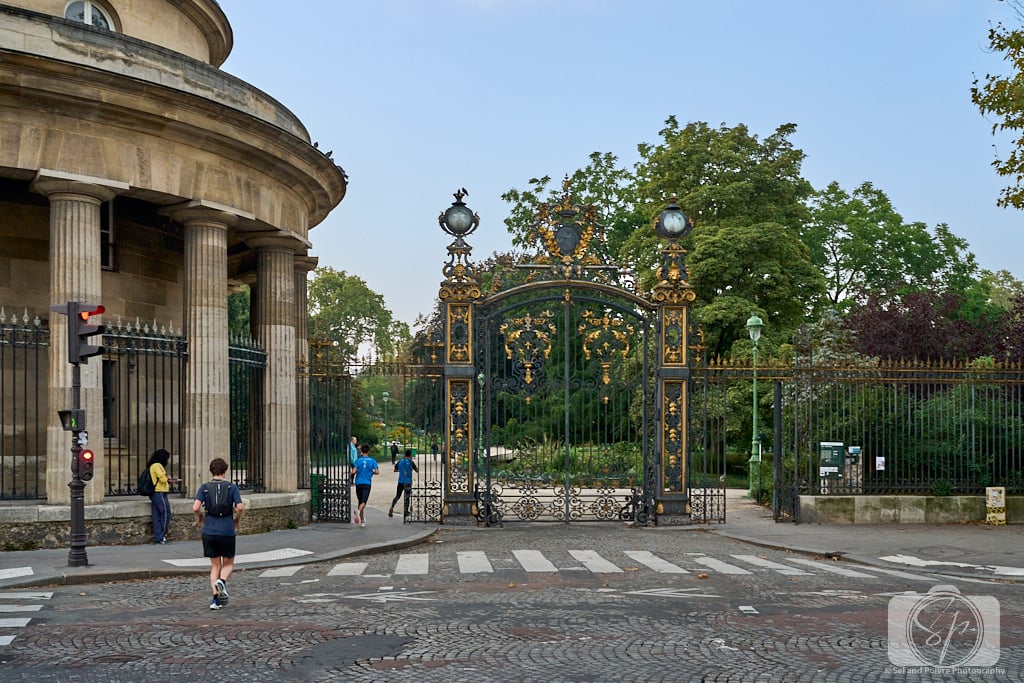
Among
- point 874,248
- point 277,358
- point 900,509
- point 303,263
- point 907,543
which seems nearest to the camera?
point 907,543

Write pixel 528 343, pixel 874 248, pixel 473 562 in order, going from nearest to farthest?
pixel 473 562
pixel 528 343
pixel 874 248

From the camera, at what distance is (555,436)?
72.6ft

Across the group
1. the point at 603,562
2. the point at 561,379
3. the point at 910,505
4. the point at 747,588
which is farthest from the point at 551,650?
the point at 910,505

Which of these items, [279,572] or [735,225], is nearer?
[279,572]

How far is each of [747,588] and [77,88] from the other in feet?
38.3

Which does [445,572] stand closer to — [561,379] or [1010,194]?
[561,379]

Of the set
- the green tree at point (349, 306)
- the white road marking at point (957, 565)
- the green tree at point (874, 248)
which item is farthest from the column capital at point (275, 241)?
the green tree at point (349, 306)

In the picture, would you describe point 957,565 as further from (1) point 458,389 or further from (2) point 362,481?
(2) point 362,481

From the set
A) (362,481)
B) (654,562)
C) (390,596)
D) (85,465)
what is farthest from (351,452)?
(390,596)

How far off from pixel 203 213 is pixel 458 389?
5.84 m

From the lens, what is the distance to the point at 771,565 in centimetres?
1470

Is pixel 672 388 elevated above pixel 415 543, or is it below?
above

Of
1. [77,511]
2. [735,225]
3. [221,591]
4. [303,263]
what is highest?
[735,225]

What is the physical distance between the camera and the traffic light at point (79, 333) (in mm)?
14000
